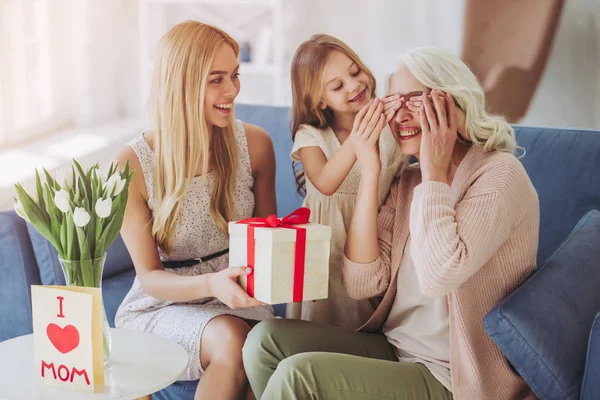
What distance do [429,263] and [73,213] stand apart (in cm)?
72

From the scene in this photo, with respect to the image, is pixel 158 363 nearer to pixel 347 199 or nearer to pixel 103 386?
pixel 103 386

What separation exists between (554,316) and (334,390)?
0.48 metres

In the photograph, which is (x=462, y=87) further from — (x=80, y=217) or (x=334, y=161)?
(x=80, y=217)

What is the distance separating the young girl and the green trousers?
21 cm

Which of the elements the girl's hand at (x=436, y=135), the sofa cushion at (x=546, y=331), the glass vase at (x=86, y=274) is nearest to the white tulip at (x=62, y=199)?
the glass vase at (x=86, y=274)

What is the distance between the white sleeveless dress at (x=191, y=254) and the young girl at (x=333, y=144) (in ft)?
0.55

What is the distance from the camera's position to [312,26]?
326 centimetres

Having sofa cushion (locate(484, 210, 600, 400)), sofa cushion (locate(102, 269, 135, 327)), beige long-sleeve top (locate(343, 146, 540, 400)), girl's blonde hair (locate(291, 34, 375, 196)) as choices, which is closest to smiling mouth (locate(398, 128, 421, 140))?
beige long-sleeve top (locate(343, 146, 540, 400))

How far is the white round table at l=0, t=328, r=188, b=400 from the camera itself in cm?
144

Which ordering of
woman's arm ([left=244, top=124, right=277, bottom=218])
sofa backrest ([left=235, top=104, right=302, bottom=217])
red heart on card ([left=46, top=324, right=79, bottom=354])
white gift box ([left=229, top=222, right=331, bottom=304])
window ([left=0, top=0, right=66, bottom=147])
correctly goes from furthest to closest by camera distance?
window ([left=0, top=0, right=66, bottom=147]) < sofa backrest ([left=235, top=104, right=302, bottom=217]) < woman's arm ([left=244, top=124, right=277, bottom=218]) < white gift box ([left=229, top=222, right=331, bottom=304]) < red heart on card ([left=46, top=324, right=79, bottom=354])

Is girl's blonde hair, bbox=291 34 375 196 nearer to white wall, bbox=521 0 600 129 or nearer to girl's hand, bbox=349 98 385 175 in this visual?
girl's hand, bbox=349 98 385 175

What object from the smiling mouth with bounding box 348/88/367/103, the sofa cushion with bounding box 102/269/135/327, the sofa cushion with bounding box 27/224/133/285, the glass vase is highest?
the smiling mouth with bounding box 348/88/367/103

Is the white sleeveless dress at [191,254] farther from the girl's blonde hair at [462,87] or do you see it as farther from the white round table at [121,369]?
the girl's blonde hair at [462,87]

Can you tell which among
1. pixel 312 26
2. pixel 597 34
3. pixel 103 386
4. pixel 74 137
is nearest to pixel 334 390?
pixel 103 386
